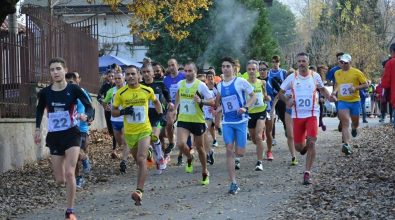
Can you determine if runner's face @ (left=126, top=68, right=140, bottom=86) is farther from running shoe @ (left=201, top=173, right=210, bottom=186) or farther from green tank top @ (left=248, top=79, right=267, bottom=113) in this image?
green tank top @ (left=248, top=79, right=267, bottom=113)

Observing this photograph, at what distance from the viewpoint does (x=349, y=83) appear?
1583cm

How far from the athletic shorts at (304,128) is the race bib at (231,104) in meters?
1.05

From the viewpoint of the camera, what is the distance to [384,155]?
14984mm

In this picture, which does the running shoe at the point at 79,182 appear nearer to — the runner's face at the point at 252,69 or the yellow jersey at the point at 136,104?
the yellow jersey at the point at 136,104

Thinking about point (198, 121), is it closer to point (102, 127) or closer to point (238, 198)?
point (238, 198)

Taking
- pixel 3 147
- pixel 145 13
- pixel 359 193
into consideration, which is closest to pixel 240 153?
pixel 359 193

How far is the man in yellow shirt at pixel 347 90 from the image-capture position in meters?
15.8

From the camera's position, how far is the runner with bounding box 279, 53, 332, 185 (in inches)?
478

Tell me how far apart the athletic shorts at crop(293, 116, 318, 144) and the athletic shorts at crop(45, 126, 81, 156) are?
3.91 m

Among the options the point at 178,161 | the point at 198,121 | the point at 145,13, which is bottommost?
the point at 178,161

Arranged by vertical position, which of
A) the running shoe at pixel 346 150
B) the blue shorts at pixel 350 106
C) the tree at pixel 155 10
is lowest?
the running shoe at pixel 346 150

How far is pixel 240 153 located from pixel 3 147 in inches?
192

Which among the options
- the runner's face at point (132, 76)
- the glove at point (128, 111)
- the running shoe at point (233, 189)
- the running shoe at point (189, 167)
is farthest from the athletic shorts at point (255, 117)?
the glove at point (128, 111)

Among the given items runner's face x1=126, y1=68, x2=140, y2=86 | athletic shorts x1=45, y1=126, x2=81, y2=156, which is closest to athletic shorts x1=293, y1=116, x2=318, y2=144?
runner's face x1=126, y1=68, x2=140, y2=86
